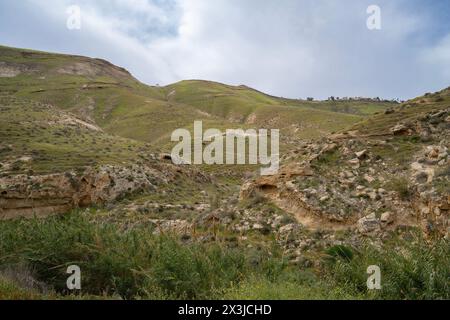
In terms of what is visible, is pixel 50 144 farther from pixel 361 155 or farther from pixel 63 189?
pixel 361 155

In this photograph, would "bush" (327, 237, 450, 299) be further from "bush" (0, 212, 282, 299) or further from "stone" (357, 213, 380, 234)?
"stone" (357, 213, 380, 234)

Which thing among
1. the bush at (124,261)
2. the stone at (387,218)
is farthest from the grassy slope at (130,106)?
the bush at (124,261)

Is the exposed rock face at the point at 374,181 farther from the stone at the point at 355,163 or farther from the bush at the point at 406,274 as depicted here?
the bush at the point at 406,274

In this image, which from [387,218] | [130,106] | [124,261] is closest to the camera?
[124,261]

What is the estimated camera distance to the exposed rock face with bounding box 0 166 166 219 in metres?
20.4

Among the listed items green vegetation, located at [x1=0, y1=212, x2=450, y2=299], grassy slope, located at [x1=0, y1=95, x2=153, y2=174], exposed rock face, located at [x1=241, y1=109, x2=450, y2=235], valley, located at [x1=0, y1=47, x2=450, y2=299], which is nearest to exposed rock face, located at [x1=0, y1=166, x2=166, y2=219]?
valley, located at [x1=0, y1=47, x2=450, y2=299]

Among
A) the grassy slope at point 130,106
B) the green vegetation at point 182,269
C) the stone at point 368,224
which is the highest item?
the grassy slope at point 130,106

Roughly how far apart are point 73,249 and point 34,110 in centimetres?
3210

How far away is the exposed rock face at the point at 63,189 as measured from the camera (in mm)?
20359

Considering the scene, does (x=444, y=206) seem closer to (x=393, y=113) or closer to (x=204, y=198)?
(x=393, y=113)

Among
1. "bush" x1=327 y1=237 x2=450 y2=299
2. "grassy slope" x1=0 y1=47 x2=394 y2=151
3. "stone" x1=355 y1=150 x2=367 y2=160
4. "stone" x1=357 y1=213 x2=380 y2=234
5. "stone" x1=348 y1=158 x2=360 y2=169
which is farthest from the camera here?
"grassy slope" x1=0 y1=47 x2=394 y2=151

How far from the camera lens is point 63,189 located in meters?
21.5

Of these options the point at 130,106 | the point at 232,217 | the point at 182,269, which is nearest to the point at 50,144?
the point at 232,217

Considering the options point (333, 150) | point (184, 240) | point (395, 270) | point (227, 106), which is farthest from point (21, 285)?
point (227, 106)
